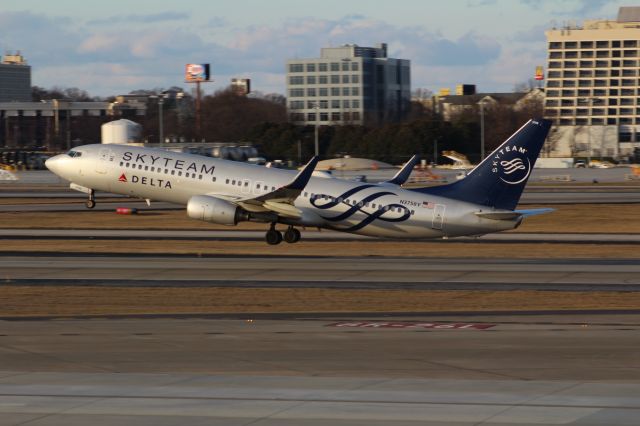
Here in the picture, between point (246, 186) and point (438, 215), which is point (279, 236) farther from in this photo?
point (438, 215)

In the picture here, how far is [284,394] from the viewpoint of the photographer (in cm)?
2148

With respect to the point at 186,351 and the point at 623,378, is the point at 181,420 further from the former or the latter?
the point at 623,378

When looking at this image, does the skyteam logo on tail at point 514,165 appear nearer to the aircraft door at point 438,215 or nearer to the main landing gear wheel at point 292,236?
the aircraft door at point 438,215

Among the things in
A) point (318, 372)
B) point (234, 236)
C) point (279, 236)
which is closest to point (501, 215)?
point (279, 236)

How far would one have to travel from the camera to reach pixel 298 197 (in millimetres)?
56781

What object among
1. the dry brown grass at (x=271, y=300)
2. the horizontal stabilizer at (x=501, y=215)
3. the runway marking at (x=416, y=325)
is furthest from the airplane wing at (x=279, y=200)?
the runway marking at (x=416, y=325)

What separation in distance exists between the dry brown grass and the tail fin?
1497 cm

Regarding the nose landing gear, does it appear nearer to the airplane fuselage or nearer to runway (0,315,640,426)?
the airplane fuselage

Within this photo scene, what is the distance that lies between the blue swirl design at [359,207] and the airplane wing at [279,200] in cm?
126

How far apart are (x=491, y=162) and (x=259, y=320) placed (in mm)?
24670

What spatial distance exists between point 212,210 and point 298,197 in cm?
458

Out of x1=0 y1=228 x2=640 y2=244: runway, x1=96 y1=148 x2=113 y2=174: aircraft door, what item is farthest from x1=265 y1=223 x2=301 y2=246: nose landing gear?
x1=96 y1=148 x2=113 y2=174: aircraft door

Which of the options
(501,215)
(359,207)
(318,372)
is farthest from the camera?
(359,207)

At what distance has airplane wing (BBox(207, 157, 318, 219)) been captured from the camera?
54.9 metres
